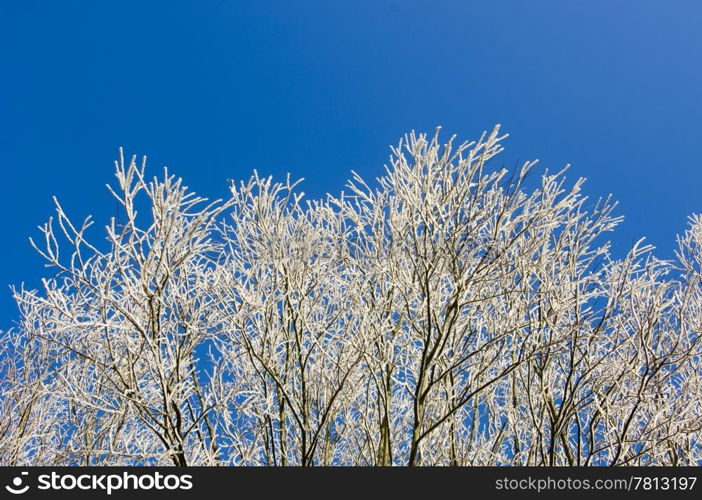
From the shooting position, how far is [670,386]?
630cm

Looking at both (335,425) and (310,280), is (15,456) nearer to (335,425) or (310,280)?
(335,425)

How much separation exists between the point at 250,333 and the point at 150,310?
174cm

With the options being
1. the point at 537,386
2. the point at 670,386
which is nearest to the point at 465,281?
the point at 537,386

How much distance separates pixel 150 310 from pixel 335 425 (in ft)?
10.2
